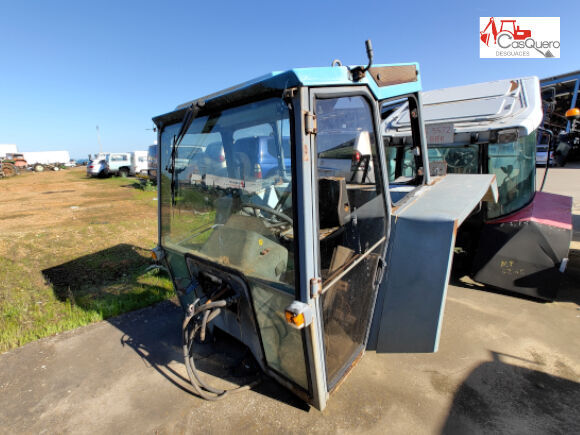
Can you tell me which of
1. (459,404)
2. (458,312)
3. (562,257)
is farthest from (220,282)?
(562,257)

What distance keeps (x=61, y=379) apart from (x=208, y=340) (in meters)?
1.16

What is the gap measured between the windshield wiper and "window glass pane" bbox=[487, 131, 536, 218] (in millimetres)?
3724

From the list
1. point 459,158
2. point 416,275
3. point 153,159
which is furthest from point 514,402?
point 153,159

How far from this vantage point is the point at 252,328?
2039 mm

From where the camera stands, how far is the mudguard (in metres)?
1.92

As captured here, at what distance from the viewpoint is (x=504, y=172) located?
12.7ft

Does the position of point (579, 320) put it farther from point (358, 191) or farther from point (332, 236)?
point (332, 236)

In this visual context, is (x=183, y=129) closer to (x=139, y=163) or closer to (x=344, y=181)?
(x=344, y=181)

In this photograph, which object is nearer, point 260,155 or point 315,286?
point 315,286

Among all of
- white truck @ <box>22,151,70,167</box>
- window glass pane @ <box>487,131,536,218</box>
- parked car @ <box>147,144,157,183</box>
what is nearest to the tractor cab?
A: parked car @ <box>147,144,157,183</box>

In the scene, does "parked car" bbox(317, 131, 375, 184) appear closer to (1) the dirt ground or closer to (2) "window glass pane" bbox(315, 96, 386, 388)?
(2) "window glass pane" bbox(315, 96, 386, 388)

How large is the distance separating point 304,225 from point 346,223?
0.57 metres

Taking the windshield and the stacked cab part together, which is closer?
the windshield

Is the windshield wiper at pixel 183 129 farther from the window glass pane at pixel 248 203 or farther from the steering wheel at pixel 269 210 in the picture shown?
the steering wheel at pixel 269 210
